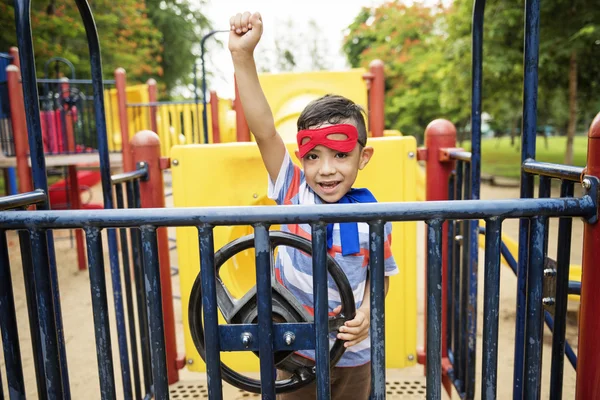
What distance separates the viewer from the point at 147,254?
1.10 metres

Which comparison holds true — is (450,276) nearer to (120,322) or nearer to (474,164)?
(474,164)

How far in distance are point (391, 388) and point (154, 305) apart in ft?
5.60

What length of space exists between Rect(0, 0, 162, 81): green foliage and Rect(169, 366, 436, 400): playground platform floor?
32.9 feet

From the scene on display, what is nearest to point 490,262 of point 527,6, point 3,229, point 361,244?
point 361,244

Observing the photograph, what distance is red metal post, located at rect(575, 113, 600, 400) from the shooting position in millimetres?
1089

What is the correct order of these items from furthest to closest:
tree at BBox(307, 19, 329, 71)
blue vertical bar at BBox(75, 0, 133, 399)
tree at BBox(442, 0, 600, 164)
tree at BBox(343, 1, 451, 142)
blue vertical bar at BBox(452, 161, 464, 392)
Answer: tree at BBox(307, 19, 329, 71) → tree at BBox(343, 1, 451, 142) → tree at BBox(442, 0, 600, 164) → blue vertical bar at BBox(452, 161, 464, 392) → blue vertical bar at BBox(75, 0, 133, 399)

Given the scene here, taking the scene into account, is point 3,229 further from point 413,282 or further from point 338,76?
point 338,76

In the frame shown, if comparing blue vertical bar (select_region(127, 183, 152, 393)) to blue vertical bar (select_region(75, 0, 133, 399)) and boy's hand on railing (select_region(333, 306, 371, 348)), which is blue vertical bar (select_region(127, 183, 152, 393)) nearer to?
blue vertical bar (select_region(75, 0, 133, 399))

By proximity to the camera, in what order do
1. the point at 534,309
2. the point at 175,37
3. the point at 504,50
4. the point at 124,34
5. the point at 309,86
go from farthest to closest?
1. the point at 175,37
2. the point at 124,34
3. the point at 504,50
4. the point at 309,86
5. the point at 534,309

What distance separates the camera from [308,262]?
57.2 inches

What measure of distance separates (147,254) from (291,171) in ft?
2.00

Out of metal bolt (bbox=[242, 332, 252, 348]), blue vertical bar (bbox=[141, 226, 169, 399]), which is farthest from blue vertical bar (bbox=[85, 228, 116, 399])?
metal bolt (bbox=[242, 332, 252, 348])

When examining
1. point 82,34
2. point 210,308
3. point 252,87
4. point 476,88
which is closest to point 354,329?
point 210,308

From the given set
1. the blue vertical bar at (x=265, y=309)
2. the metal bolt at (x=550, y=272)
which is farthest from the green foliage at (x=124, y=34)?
the metal bolt at (x=550, y=272)
